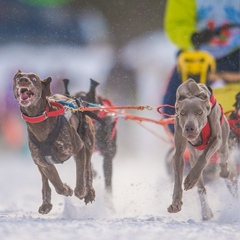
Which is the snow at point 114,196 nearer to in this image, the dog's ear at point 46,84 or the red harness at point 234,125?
the red harness at point 234,125

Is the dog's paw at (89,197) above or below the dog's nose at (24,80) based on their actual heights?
below

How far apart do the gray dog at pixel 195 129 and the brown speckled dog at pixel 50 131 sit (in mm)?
751

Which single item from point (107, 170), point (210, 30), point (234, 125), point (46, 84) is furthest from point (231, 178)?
point (210, 30)

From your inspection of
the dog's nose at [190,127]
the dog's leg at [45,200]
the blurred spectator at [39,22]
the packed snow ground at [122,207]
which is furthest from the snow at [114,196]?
the dog's nose at [190,127]

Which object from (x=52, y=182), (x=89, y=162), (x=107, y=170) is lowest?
(x=107, y=170)

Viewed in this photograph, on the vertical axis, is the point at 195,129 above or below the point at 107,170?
above

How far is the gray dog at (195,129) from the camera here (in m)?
3.91

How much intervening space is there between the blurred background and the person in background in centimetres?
23

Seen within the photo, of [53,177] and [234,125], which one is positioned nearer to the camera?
[53,177]

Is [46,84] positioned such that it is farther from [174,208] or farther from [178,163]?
[174,208]

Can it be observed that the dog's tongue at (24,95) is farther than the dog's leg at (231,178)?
No

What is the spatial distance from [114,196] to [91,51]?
4.50 metres

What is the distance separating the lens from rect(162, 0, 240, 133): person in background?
9666mm

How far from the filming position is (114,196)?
6.33 meters
